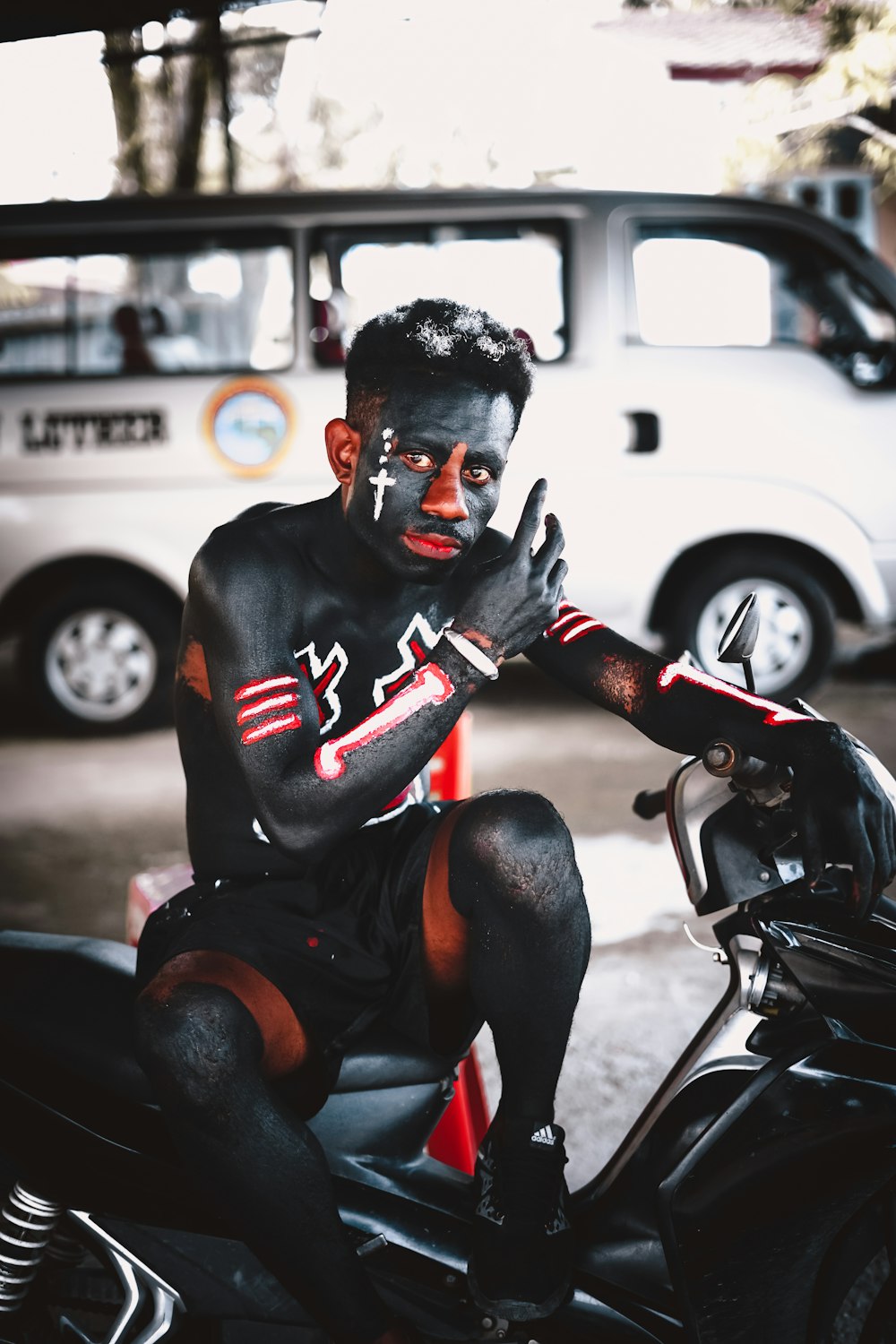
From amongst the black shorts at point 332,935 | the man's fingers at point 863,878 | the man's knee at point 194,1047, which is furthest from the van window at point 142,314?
the man's fingers at point 863,878

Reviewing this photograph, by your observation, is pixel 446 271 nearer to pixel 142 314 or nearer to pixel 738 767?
pixel 142 314

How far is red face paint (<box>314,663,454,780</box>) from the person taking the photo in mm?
1403

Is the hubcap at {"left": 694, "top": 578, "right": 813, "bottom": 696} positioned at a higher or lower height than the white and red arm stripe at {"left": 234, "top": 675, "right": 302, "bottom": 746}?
lower

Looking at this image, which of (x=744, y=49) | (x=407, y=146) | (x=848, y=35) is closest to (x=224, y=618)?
(x=848, y=35)

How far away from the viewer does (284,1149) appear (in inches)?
52.6

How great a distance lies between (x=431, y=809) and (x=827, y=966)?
2.00 feet

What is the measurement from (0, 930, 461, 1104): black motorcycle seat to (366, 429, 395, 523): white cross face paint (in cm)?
69

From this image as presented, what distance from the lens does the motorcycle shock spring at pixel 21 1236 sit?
1535 mm

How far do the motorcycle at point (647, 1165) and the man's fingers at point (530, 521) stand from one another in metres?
0.27

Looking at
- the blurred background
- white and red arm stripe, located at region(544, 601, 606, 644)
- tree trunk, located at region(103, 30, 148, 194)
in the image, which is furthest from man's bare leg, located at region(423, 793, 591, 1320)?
tree trunk, located at region(103, 30, 148, 194)

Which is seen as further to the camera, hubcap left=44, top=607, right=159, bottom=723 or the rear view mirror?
hubcap left=44, top=607, right=159, bottom=723

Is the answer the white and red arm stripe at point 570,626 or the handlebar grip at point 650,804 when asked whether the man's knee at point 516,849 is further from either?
the white and red arm stripe at point 570,626

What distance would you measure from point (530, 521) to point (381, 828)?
1.65 ft

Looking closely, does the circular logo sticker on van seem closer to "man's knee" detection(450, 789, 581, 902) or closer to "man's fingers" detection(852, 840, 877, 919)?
"man's knee" detection(450, 789, 581, 902)
